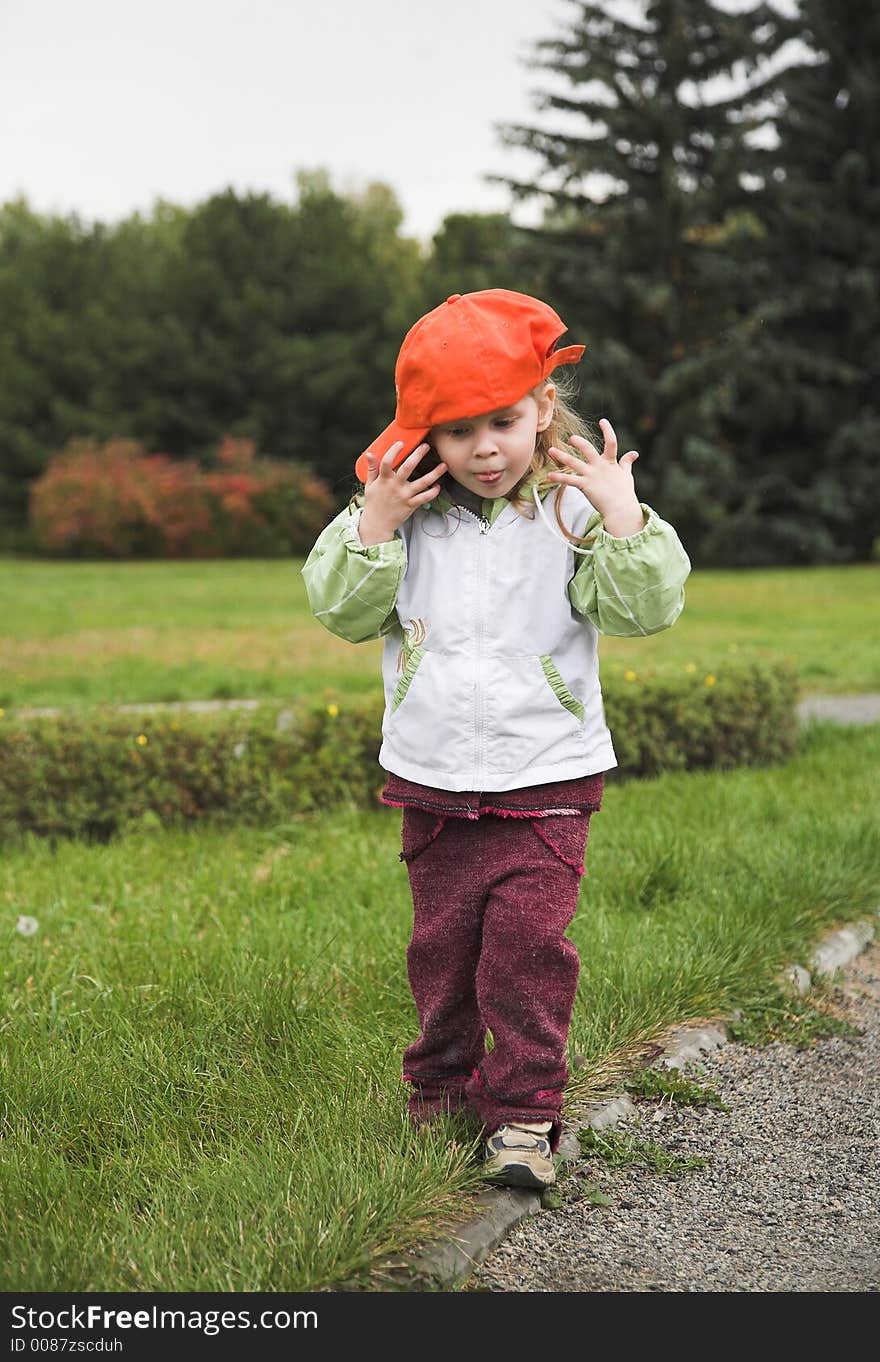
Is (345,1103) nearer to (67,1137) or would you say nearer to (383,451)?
(67,1137)

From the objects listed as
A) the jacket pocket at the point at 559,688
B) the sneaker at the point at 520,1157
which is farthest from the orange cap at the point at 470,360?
the sneaker at the point at 520,1157

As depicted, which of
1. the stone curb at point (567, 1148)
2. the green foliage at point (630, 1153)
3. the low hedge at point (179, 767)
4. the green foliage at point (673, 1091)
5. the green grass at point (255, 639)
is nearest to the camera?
the stone curb at point (567, 1148)

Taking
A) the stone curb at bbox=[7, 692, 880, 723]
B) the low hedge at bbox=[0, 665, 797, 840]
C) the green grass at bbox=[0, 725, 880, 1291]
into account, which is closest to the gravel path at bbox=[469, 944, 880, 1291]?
the green grass at bbox=[0, 725, 880, 1291]

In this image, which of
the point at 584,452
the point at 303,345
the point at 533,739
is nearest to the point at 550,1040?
the point at 533,739

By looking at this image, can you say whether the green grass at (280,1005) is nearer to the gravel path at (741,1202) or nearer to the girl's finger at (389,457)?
the gravel path at (741,1202)

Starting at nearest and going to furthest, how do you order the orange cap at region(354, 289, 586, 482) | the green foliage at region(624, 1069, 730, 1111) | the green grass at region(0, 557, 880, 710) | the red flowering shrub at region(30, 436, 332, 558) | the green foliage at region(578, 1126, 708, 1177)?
the orange cap at region(354, 289, 586, 482) → the green foliage at region(578, 1126, 708, 1177) → the green foliage at region(624, 1069, 730, 1111) → the green grass at region(0, 557, 880, 710) → the red flowering shrub at region(30, 436, 332, 558)

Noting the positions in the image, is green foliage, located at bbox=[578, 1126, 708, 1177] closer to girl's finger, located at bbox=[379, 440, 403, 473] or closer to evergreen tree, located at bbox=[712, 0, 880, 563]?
girl's finger, located at bbox=[379, 440, 403, 473]

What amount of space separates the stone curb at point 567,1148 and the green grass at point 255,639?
9.06 ft

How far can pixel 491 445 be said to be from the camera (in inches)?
100

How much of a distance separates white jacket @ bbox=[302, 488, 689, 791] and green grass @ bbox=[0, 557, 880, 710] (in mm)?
3604

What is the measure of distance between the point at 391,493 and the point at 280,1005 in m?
1.44

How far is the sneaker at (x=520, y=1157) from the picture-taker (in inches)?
102

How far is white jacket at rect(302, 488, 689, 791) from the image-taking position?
2.57m

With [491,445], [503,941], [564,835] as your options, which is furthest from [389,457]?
[503,941]
